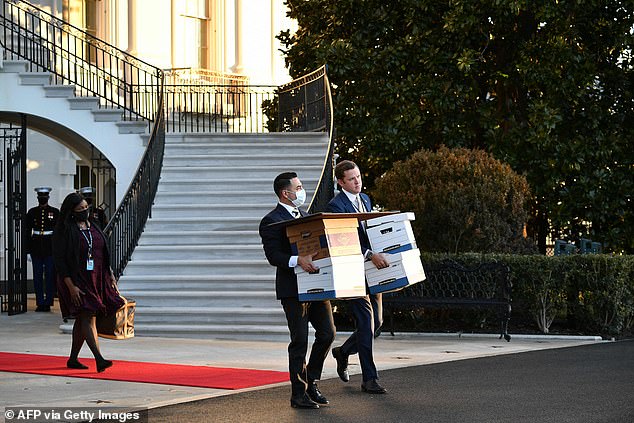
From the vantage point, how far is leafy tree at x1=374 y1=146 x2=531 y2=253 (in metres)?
18.5

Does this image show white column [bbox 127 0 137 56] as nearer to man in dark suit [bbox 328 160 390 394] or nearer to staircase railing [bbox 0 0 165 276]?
staircase railing [bbox 0 0 165 276]

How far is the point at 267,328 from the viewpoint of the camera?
16.1 m

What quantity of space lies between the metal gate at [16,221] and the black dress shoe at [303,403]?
992 cm

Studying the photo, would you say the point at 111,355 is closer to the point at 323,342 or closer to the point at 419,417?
the point at 323,342

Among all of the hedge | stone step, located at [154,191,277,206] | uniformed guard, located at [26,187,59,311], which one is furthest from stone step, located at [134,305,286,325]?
uniformed guard, located at [26,187,59,311]

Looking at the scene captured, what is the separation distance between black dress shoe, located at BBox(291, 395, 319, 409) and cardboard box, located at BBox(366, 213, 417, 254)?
143 centimetres

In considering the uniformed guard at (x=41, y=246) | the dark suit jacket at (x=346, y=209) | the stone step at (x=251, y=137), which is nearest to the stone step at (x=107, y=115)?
the stone step at (x=251, y=137)

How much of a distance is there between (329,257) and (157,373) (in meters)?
3.14

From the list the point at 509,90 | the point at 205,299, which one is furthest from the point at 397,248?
the point at 509,90

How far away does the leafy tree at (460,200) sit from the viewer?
18453 mm

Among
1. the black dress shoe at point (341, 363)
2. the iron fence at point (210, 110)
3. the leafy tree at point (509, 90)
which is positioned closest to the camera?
the black dress shoe at point (341, 363)

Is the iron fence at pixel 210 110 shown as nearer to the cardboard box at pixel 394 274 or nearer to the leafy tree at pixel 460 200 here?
the leafy tree at pixel 460 200

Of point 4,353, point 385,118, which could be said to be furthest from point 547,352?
point 385,118

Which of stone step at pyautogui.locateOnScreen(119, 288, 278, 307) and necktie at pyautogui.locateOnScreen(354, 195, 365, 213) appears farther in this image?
stone step at pyautogui.locateOnScreen(119, 288, 278, 307)
